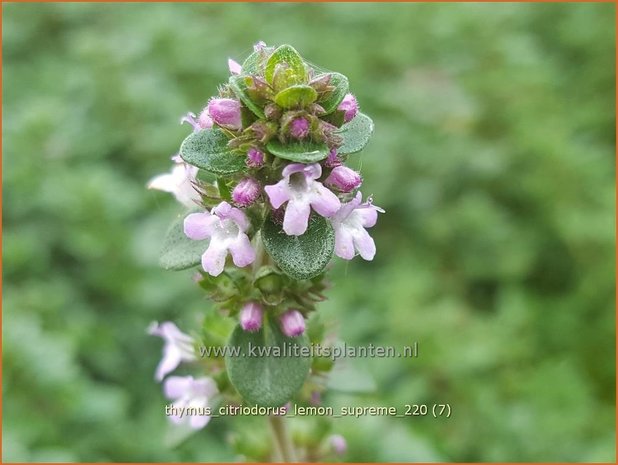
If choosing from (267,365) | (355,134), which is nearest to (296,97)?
(355,134)

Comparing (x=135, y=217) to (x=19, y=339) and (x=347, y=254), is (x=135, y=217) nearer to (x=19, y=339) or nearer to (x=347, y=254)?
(x=19, y=339)

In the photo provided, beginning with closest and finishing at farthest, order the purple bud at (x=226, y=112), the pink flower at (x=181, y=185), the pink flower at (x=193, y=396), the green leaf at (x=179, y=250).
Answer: the purple bud at (x=226, y=112) < the green leaf at (x=179, y=250) < the pink flower at (x=181, y=185) < the pink flower at (x=193, y=396)

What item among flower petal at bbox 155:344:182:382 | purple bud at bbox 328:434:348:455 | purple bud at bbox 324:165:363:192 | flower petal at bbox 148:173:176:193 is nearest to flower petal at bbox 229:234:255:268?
purple bud at bbox 324:165:363:192

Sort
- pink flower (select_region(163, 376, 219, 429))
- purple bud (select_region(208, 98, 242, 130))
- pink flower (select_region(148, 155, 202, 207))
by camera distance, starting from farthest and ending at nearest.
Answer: pink flower (select_region(163, 376, 219, 429)) < pink flower (select_region(148, 155, 202, 207)) < purple bud (select_region(208, 98, 242, 130))

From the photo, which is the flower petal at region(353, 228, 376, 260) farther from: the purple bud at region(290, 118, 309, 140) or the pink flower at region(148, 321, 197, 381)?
the pink flower at region(148, 321, 197, 381)

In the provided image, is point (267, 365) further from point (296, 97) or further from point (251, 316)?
point (296, 97)

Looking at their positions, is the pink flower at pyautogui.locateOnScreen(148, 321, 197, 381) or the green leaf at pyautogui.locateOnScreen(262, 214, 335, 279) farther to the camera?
the pink flower at pyautogui.locateOnScreen(148, 321, 197, 381)

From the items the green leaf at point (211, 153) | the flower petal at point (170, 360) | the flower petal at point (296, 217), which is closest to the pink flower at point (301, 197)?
the flower petal at point (296, 217)

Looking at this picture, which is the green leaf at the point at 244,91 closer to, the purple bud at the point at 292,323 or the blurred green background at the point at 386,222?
the purple bud at the point at 292,323
